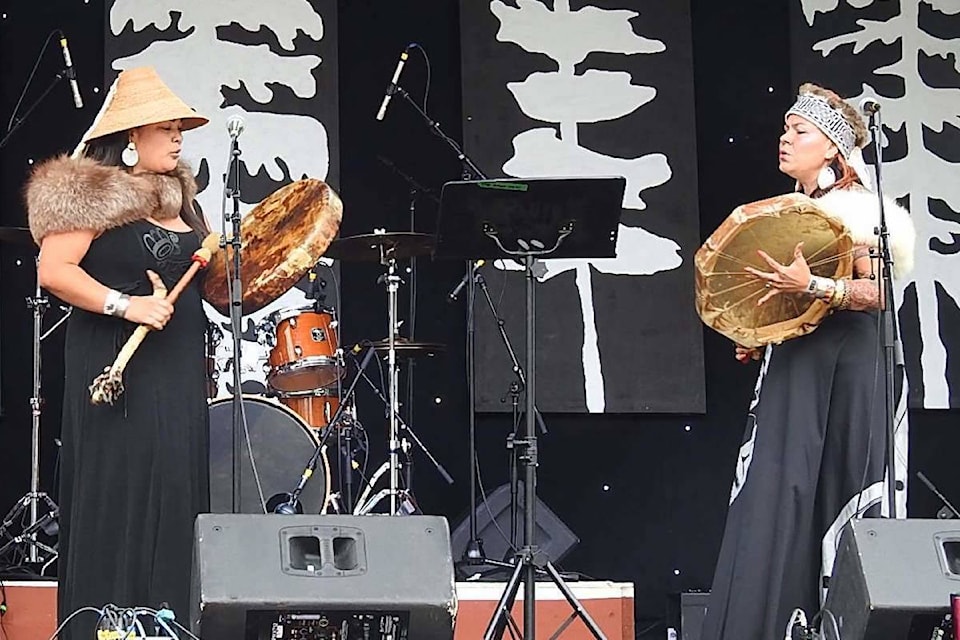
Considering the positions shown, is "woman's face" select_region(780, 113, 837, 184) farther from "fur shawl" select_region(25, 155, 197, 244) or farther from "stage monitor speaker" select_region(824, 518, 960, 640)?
"fur shawl" select_region(25, 155, 197, 244)

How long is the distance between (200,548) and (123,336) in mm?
953

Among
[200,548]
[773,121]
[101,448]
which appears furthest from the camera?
[773,121]

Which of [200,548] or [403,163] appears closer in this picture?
[200,548]

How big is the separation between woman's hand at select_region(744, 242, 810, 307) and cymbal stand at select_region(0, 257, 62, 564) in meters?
2.69

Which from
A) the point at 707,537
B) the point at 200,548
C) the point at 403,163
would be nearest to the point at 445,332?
the point at 403,163

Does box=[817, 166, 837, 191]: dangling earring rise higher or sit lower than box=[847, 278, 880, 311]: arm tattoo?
higher

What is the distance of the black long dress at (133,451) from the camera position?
3.80 metres

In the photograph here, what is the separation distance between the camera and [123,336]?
3.88 metres

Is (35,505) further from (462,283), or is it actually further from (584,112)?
(584,112)

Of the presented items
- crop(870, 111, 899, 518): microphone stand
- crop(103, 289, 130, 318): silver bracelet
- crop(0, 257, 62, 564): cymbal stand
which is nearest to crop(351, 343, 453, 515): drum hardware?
crop(0, 257, 62, 564): cymbal stand

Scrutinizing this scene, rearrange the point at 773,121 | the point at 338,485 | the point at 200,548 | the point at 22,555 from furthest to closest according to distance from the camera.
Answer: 1. the point at 773,121
2. the point at 338,485
3. the point at 22,555
4. the point at 200,548

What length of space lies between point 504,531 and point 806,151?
2.19 m

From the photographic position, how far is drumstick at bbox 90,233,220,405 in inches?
148

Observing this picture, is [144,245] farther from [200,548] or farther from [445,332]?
[445,332]
